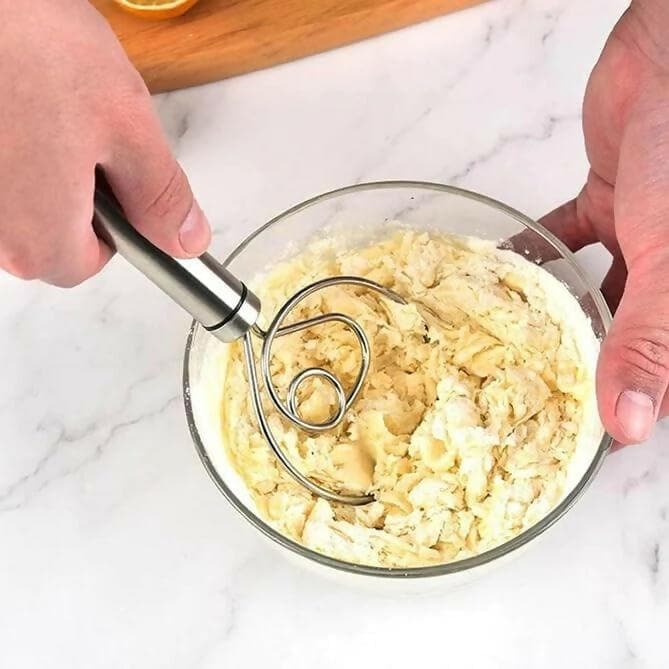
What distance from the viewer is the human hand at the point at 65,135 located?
2.10ft

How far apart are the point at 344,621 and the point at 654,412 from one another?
339mm

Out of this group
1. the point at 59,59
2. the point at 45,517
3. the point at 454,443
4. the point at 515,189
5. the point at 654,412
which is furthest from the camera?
the point at 515,189

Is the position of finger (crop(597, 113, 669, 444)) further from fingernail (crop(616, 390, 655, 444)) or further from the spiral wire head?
the spiral wire head

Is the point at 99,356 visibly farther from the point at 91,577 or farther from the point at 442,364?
the point at 442,364

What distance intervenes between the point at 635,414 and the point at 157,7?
70 centimetres

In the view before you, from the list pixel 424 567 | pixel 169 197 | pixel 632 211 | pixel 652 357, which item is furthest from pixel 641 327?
pixel 169 197

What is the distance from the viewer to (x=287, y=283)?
3.35 feet

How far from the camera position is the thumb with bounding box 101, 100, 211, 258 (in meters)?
0.67

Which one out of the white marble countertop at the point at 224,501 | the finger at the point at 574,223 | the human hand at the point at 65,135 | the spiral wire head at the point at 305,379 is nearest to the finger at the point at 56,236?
the human hand at the point at 65,135

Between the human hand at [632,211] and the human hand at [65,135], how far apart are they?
35 cm

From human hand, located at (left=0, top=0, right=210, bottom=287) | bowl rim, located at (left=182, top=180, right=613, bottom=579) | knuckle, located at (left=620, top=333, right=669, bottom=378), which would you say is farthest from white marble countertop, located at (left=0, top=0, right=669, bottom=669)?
human hand, located at (left=0, top=0, right=210, bottom=287)

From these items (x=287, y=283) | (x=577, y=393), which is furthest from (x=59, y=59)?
(x=577, y=393)

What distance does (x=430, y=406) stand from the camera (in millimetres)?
920

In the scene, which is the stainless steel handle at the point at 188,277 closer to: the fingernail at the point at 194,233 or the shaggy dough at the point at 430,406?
the fingernail at the point at 194,233
